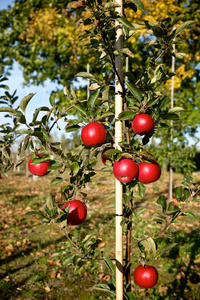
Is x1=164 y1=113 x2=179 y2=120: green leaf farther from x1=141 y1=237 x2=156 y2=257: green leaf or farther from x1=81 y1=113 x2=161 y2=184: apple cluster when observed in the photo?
x1=141 y1=237 x2=156 y2=257: green leaf

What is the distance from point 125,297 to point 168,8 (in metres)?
Answer: 7.61

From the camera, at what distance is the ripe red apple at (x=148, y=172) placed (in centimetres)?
124

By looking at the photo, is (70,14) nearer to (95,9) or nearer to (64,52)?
(64,52)

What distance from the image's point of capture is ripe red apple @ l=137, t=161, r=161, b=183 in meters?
1.24

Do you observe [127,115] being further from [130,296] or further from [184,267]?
[184,267]

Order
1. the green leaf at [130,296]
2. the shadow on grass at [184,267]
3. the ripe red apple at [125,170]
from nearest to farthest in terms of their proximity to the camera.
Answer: the ripe red apple at [125,170]
the green leaf at [130,296]
the shadow on grass at [184,267]

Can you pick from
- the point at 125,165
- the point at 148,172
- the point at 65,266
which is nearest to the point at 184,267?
the point at 65,266

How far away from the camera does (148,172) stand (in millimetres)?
1242

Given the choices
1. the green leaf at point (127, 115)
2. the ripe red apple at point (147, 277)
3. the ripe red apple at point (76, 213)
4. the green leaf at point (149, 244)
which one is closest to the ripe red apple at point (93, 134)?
the green leaf at point (127, 115)

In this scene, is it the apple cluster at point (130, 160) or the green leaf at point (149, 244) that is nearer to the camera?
the apple cluster at point (130, 160)

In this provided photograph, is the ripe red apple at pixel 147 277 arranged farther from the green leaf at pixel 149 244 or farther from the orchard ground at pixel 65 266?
the orchard ground at pixel 65 266

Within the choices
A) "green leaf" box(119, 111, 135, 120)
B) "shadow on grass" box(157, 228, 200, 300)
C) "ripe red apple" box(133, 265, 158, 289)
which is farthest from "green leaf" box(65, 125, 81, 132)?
"shadow on grass" box(157, 228, 200, 300)

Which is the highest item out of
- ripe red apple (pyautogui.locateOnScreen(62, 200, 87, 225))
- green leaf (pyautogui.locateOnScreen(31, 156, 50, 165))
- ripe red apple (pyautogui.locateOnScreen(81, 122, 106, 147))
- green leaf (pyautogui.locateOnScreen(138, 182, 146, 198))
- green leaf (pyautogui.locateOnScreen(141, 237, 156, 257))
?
ripe red apple (pyautogui.locateOnScreen(81, 122, 106, 147))

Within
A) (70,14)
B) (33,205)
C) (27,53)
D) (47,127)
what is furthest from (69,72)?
(47,127)
